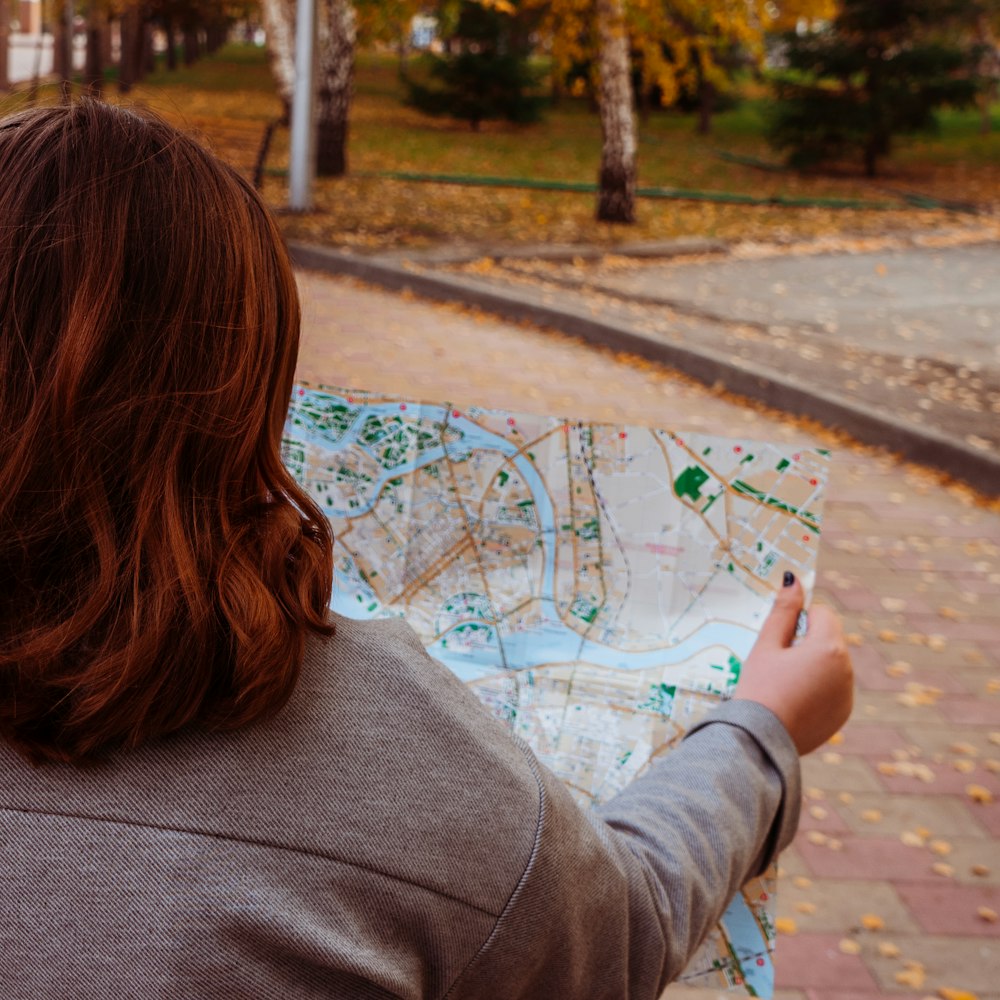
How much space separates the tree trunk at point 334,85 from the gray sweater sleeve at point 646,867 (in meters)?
14.9

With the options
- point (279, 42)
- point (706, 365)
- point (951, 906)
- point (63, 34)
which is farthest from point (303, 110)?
point (63, 34)

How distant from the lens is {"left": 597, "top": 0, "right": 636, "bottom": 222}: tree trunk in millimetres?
13289

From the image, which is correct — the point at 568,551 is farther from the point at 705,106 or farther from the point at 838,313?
the point at 705,106

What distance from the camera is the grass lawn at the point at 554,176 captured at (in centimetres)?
1386

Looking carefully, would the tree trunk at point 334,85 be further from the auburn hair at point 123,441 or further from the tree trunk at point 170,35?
the tree trunk at point 170,35

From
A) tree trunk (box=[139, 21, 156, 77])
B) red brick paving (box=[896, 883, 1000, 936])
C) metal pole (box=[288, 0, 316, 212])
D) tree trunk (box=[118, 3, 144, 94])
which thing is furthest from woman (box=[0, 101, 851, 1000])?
tree trunk (box=[139, 21, 156, 77])

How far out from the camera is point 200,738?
88 cm

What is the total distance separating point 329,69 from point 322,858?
16.5 m

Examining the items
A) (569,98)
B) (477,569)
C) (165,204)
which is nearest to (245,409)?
(165,204)

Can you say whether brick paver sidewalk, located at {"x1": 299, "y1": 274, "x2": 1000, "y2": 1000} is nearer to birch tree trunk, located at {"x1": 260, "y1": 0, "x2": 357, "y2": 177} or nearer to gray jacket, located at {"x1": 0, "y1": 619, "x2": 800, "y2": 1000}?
gray jacket, located at {"x1": 0, "y1": 619, "x2": 800, "y2": 1000}

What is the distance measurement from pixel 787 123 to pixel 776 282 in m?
10.8

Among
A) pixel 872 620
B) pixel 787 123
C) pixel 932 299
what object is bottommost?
pixel 872 620

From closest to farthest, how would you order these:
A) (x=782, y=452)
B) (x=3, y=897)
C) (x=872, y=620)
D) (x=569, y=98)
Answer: (x=3, y=897) < (x=782, y=452) < (x=872, y=620) < (x=569, y=98)

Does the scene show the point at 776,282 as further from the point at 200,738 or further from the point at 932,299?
the point at 200,738
